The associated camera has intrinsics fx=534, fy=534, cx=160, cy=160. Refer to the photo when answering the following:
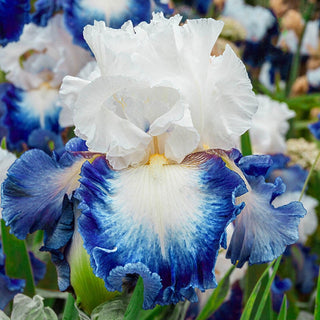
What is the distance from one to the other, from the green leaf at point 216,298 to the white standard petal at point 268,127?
543mm

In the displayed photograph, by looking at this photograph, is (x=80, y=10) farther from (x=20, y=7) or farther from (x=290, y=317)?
(x=290, y=317)

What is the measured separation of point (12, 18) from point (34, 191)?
1.56ft

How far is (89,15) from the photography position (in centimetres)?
89

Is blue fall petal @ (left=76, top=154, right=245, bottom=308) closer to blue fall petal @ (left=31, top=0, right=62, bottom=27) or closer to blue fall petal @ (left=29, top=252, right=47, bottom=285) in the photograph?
blue fall petal @ (left=29, top=252, right=47, bottom=285)

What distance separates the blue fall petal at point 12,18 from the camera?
845mm

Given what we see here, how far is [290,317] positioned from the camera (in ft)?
2.77

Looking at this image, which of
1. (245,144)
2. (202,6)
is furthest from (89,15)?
(202,6)

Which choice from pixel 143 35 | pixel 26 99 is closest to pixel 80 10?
pixel 26 99

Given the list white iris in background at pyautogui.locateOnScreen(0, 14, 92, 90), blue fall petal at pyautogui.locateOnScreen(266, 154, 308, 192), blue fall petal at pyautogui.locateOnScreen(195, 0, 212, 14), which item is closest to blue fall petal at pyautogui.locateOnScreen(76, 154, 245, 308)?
white iris in background at pyautogui.locateOnScreen(0, 14, 92, 90)

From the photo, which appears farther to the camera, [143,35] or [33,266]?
[33,266]

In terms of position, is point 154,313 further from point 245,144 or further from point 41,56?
point 41,56

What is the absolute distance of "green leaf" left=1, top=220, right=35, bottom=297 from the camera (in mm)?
619

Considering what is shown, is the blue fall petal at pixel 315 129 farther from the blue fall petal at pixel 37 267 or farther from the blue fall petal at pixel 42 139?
the blue fall petal at pixel 37 267

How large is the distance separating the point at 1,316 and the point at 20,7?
1.75 feet
